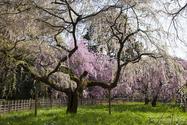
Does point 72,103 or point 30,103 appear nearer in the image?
point 72,103

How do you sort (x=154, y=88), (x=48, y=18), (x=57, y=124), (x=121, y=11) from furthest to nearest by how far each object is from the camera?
(x=154, y=88) < (x=48, y=18) < (x=121, y=11) < (x=57, y=124)

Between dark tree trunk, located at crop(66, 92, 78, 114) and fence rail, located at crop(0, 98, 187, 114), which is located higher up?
dark tree trunk, located at crop(66, 92, 78, 114)

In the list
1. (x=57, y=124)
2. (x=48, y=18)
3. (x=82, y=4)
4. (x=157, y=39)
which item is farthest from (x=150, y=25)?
(x=57, y=124)

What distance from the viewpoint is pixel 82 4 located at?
5.34 m

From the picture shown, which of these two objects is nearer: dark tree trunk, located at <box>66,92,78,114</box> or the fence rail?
dark tree trunk, located at <box>66,92,78,114</box>

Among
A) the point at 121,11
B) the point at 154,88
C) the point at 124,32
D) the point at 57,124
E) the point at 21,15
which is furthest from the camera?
the point at 154,88

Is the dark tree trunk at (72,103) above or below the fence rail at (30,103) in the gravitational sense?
above

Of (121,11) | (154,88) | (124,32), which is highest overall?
(121,11)

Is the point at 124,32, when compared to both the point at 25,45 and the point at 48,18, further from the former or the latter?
the point at 25,45

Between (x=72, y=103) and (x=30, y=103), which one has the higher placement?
(x=72, y=103)

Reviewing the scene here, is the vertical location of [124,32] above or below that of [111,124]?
above

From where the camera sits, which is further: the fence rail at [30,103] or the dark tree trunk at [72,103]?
the fence rail at [30,103]

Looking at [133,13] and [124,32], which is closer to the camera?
[133,13]

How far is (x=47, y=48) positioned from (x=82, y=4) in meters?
2.87
